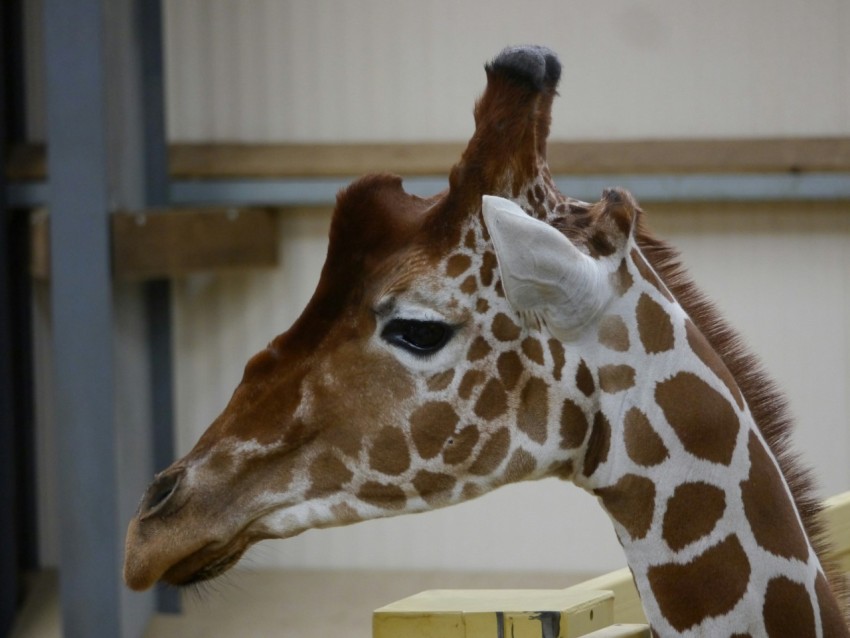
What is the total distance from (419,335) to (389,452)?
0.12 m

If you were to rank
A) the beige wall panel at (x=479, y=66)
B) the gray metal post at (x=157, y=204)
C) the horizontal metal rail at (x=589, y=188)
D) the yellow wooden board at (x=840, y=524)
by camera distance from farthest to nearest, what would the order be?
the beige wall panel at (x=479, y=66) → the gray metal post at (x=157, y=204) → the horizontal metal rail at (x=589, y=188) → the yellow wooden board at (x=840, y=524)

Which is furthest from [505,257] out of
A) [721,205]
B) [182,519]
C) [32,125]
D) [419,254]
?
[32,125]

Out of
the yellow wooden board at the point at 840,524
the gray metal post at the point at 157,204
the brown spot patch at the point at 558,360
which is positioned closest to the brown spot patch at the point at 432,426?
the brown spot patch at the point at 558,360

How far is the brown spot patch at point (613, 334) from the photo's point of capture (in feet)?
3.45

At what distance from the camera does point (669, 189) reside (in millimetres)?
3920

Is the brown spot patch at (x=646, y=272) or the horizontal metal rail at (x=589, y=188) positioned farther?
the horizontal metal rail at (x=589, y=188)

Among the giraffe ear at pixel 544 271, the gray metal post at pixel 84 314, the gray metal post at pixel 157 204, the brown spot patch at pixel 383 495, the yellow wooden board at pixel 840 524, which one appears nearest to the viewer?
the giraffe ear at pixel 544 271

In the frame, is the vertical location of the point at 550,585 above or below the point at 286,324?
below

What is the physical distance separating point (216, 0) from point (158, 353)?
1330 millimetres

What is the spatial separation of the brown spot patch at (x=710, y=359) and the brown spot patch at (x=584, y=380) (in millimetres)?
112

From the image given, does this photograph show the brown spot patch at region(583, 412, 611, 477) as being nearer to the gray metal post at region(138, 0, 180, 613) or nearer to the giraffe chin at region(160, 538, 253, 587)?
the giraffe chin at region(160, 538, 253, 587)

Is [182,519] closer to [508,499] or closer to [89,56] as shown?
[89,56]

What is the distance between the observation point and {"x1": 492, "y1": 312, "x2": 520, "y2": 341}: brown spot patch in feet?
3.46

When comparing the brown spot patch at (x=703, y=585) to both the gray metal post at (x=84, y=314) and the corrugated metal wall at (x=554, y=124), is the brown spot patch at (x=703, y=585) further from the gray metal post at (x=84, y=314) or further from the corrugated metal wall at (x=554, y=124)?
the corrugated metal wall at (x=554, y=124)
